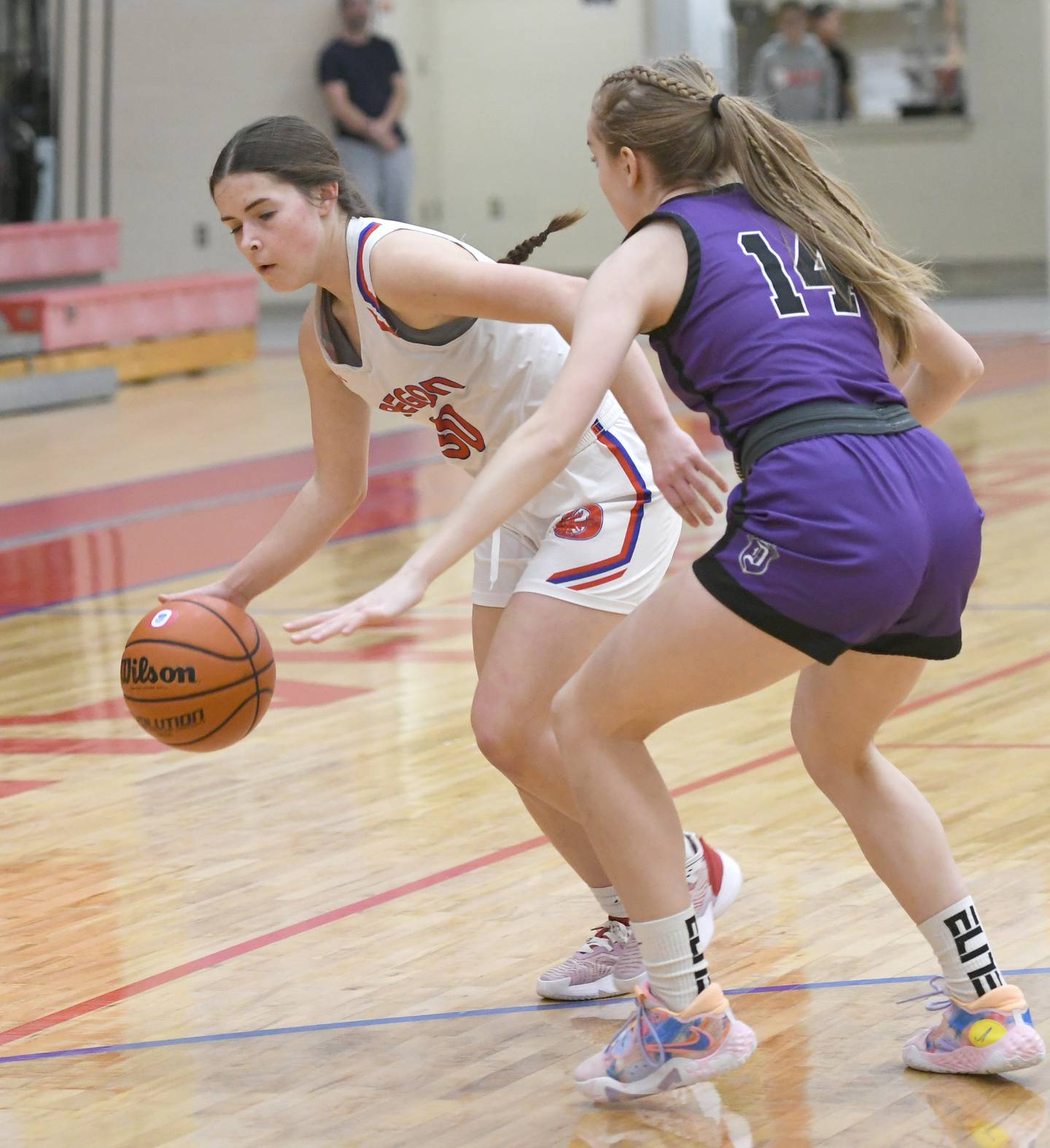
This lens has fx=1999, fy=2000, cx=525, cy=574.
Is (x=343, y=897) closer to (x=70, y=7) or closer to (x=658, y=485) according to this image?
(x=658, y=485)

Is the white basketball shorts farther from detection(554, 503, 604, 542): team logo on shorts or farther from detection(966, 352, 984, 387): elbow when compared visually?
detection(966, 352, 984, 387): elbow

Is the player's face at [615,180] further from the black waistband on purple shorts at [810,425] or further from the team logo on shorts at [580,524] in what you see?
the team logo on shorts at [580,524]

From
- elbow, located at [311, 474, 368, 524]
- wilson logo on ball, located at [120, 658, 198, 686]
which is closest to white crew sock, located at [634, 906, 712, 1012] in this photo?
wilson logo on ball, located at [120, 658, 198, 686]

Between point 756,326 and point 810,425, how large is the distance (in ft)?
0.49

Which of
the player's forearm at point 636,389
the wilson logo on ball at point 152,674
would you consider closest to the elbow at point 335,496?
the wilson logo on ball at point 152,674

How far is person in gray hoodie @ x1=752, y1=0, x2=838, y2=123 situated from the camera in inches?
661

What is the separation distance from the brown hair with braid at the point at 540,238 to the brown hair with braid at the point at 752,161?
0.41m

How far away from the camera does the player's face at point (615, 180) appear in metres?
2.73

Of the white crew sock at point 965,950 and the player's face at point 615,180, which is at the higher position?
the player's face at point 615,180

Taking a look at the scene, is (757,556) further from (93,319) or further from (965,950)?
(93,319)

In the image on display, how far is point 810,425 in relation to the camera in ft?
8.38

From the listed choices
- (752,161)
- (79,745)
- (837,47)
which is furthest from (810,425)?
(837,47)

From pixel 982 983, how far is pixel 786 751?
2052 millimetres

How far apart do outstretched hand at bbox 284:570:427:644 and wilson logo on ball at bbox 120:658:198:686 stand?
861 millimetres
